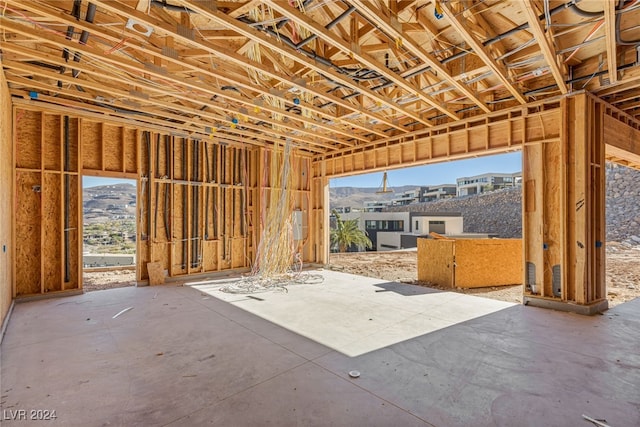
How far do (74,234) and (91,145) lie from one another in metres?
2.00

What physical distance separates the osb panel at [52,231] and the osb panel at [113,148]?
0.99m

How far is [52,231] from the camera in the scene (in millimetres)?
6195

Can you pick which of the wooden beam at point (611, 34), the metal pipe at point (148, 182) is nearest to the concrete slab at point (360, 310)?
the metal pipe at point (148, 182)

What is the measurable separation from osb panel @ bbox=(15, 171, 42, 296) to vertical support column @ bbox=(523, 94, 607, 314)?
31.4 ft

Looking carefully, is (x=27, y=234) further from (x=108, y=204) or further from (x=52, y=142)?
(x=108, y=204)

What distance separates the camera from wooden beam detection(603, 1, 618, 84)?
3.01 metres

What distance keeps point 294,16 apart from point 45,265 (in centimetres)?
677

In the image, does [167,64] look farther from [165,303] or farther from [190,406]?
[190,406]


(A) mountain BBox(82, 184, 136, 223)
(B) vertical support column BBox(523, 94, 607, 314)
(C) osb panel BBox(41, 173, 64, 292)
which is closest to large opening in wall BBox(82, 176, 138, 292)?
(A) mountain BBox(82, 184, 136, 223)

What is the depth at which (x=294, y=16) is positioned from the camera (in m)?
3.23

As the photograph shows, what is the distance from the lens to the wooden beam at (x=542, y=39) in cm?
302

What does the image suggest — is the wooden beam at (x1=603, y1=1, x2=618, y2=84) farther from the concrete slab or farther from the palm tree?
the palm tree

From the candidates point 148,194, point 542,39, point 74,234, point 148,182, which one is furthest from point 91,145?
point 542,39

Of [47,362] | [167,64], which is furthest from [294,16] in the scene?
[47,362]
